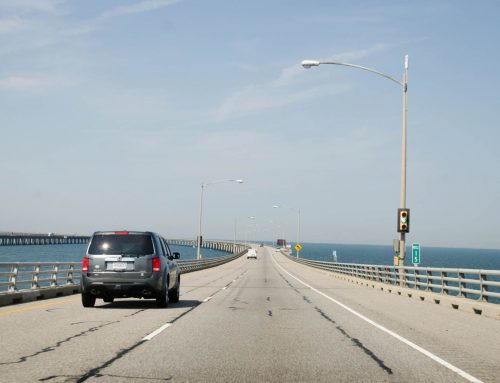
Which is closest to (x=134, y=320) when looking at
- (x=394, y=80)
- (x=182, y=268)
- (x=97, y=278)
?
(x=97, y=278)

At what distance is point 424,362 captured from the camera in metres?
8.84

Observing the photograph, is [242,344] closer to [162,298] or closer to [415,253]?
[162,298]

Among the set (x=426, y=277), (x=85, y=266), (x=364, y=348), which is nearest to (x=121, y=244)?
(x=85, y=266)

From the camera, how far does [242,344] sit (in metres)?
10.3

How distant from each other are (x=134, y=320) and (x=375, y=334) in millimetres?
5103

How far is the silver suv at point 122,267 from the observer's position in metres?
16.4

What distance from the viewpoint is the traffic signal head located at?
84.5 feet

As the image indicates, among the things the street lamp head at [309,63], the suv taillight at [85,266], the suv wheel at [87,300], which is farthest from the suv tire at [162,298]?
the street lamp head at [309,63]

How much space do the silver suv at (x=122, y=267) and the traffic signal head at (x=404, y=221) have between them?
39.6ft

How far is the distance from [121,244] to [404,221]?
13022 mm

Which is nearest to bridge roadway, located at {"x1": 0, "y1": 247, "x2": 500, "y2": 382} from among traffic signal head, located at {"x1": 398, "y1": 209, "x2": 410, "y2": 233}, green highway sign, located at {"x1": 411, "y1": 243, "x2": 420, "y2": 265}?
green highway sign, located at {"x1": 411, "y1": 243, "x2": 420, "y2": 265}

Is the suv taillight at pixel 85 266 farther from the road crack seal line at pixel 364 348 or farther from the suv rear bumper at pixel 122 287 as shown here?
the road crack seal line at pixel 364 348

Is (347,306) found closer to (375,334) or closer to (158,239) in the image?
(158,239)

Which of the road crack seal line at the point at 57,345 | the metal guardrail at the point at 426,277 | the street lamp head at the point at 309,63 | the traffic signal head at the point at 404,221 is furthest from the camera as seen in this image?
the traffic signal head at the point at 404,221
